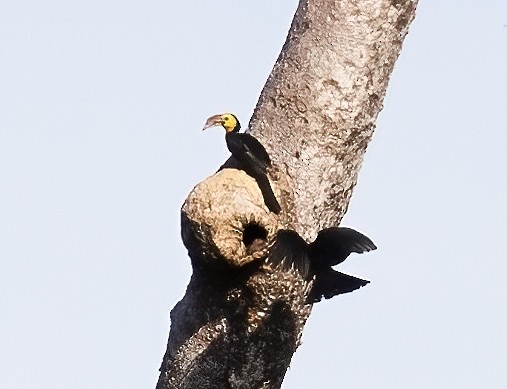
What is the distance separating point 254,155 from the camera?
1979 mm

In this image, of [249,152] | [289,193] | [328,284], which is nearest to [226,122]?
[249,152]

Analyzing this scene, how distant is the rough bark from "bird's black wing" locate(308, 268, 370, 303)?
3cm

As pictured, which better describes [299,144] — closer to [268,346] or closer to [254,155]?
[254,155]

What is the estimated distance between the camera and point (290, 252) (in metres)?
1.94

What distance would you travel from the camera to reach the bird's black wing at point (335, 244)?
194 cm

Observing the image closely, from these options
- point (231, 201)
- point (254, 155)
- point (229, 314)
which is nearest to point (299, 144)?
point (254, 155)

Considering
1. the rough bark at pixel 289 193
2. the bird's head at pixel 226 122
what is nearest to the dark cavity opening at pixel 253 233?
the rough bark at pixel 289 193

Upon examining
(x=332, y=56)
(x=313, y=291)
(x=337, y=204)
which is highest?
(x=332, y=56)

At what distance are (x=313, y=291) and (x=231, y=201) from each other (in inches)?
11.6

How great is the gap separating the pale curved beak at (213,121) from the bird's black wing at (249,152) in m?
0.30

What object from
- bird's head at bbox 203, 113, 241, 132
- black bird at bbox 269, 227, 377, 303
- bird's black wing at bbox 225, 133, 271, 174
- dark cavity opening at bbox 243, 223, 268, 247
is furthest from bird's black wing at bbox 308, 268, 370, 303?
bird's head at bbox 203, 113, 241, 132

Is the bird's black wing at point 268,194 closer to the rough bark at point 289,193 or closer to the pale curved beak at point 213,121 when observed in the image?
the rough bark at point 289,193

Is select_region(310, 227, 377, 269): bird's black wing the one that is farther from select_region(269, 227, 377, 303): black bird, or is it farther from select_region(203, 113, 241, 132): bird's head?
select_region(203, 113, 241, 132): bird's head

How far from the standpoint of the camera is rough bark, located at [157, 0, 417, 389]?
190 centimetres
